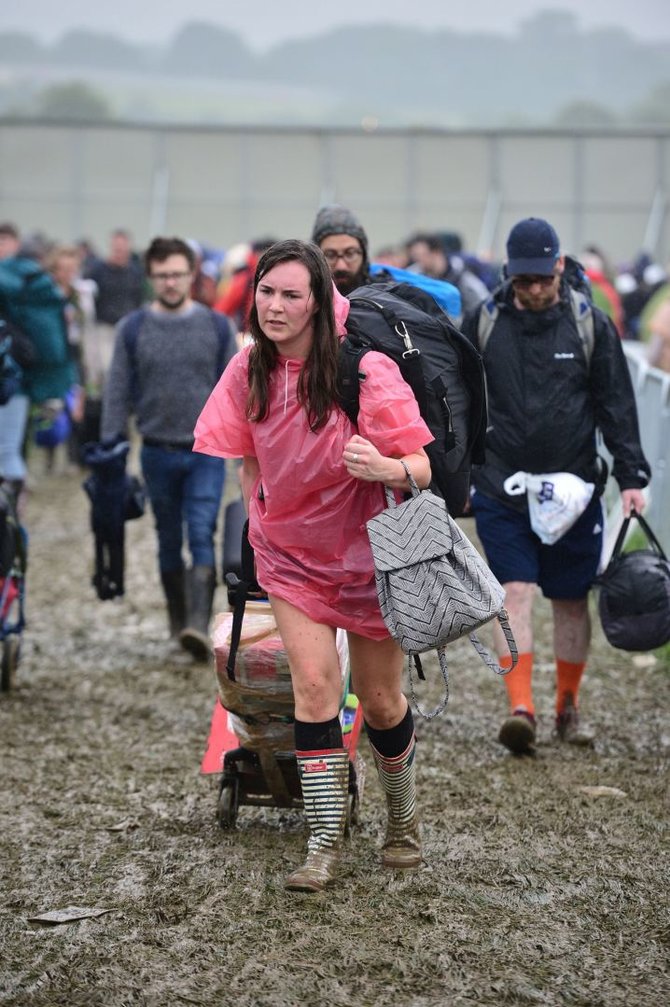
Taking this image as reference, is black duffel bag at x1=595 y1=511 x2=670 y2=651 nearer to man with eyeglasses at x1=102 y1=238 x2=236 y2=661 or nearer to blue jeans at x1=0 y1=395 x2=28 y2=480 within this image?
man with eyeglasses at x1=102 y1=238 x2=236 y2=661

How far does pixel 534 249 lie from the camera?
629cm

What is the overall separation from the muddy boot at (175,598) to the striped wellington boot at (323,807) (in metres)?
3.86

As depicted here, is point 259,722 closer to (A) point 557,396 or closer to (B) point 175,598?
(A) point 557,396

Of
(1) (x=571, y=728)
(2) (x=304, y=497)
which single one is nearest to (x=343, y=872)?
(2) (x=304, y=497)

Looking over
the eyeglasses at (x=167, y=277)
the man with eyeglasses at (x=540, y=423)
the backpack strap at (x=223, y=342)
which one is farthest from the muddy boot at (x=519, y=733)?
the eyeglasses at (x=167, y=277)

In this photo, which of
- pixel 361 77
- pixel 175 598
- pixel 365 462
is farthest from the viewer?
pixel 361 77

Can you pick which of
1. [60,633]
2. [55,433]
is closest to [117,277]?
[55,433]

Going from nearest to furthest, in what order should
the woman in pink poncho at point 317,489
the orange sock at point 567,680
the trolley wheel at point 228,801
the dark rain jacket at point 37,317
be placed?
the woman in pink poncho at point 317,489
the trolley wheel at point 228,801
the orange sock at point 567,680
the dark rain jacket at point 37,317

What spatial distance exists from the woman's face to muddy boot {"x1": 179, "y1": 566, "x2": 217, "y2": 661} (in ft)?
13.0

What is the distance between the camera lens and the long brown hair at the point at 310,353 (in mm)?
4516

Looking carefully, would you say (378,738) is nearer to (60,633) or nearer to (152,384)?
(152,384)

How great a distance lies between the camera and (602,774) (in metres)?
6.26

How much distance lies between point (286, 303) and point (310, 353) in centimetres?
16

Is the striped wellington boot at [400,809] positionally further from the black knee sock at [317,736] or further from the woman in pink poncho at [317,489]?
the black knee sock at [317,736]
